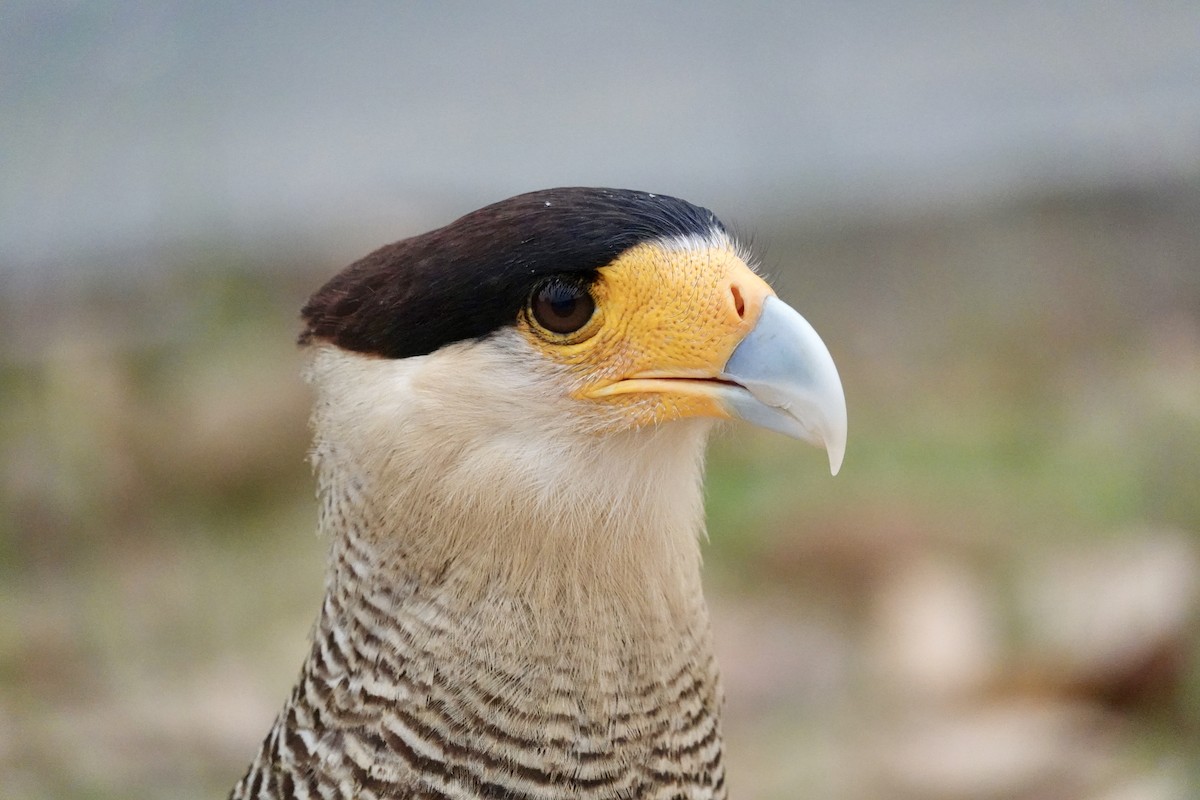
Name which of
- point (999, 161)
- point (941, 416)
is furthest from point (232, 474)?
point (999, 161)

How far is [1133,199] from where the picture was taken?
5.55 m

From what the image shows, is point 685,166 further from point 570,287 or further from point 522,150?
point 570,287

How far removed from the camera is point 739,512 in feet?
14.6

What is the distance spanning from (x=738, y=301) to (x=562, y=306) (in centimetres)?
22

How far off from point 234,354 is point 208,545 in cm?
70

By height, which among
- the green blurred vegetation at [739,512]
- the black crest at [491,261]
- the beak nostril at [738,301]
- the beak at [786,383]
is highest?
the black crest at [491,261]

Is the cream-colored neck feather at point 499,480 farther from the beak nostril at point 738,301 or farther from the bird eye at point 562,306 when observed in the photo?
the beak nostril at point 738,301

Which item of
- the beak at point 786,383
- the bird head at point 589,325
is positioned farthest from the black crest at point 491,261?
the beak at point 786,383

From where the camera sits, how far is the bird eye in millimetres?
1456

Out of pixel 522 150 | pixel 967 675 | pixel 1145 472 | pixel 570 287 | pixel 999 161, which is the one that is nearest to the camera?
pixel 570 287

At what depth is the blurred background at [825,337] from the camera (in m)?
3.51

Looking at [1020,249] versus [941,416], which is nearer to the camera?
[941,416]

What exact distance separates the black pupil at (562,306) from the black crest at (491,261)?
18 millimetres

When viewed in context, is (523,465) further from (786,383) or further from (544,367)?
(786,383)
